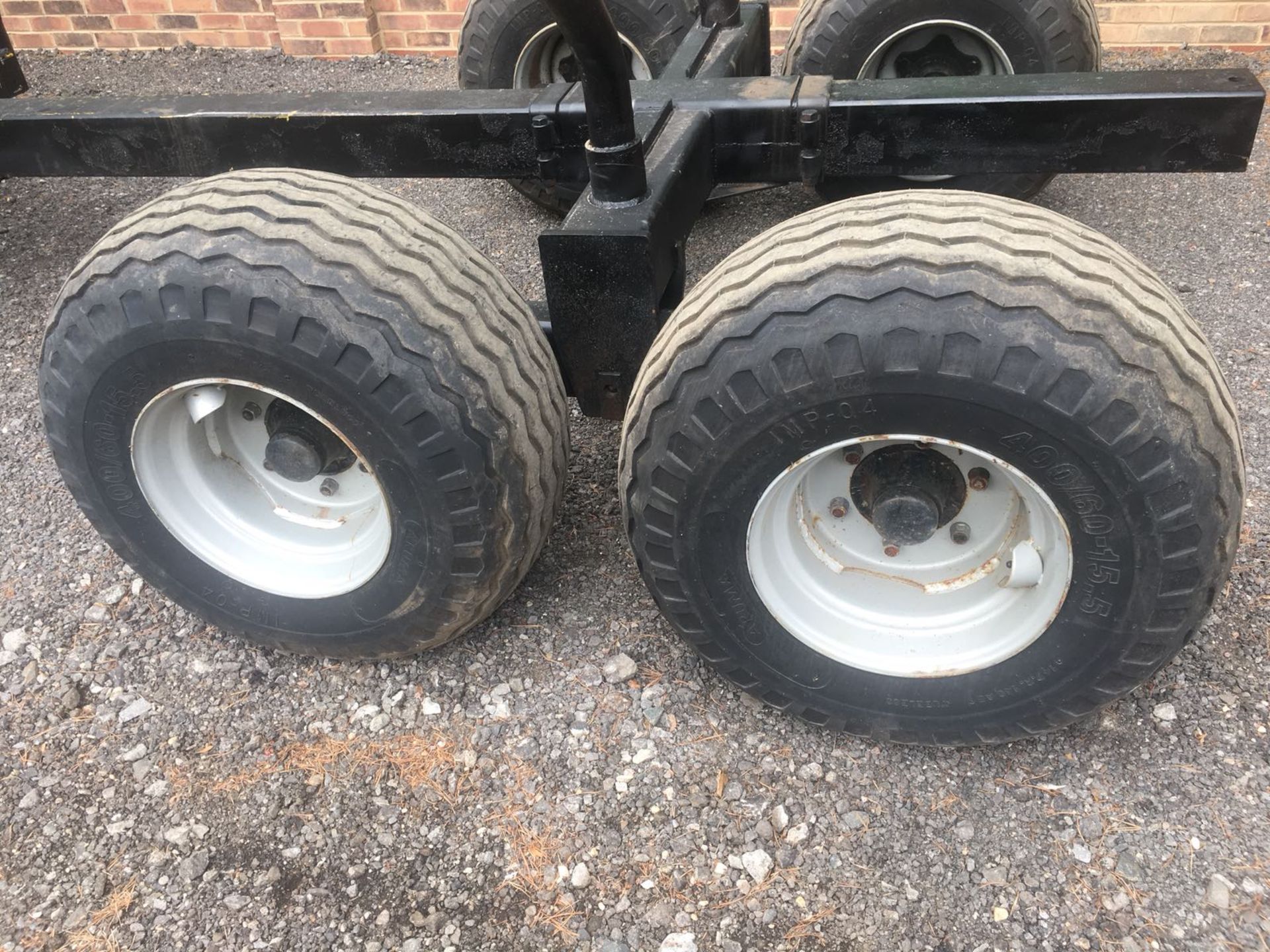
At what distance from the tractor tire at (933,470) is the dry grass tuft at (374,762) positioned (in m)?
0.67

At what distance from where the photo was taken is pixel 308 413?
2.34 m

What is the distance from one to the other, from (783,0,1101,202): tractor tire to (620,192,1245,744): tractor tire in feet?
6.27

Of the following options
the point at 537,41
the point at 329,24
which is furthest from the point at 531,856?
the point at 329,24

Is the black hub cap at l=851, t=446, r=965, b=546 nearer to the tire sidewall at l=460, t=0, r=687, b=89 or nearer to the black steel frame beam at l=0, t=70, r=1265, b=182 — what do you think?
the black steel frame beam at l=0, t=70, r=1265, b=182

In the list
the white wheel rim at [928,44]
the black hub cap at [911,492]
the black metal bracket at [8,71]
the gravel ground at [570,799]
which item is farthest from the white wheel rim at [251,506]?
the black metal bracket at [8,71]

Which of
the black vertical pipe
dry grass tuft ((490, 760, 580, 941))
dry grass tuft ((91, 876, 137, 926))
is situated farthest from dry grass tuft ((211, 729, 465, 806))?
the black vertical pipe

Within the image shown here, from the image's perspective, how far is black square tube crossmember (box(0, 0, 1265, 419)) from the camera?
231 centimetres

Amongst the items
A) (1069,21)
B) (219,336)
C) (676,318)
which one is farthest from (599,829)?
(1069,21)

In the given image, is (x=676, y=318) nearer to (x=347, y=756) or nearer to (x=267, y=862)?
(x=347, y=756)

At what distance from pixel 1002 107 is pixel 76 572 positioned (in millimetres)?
2969

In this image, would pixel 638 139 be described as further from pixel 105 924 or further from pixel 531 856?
pixel 105 924

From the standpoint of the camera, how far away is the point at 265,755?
245cm

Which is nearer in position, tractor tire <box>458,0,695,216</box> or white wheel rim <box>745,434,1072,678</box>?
white wheel rim <box>745,434,1072,678</box>

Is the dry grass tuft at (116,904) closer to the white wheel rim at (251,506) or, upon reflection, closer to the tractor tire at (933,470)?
the white wheel rim at (251,506)
